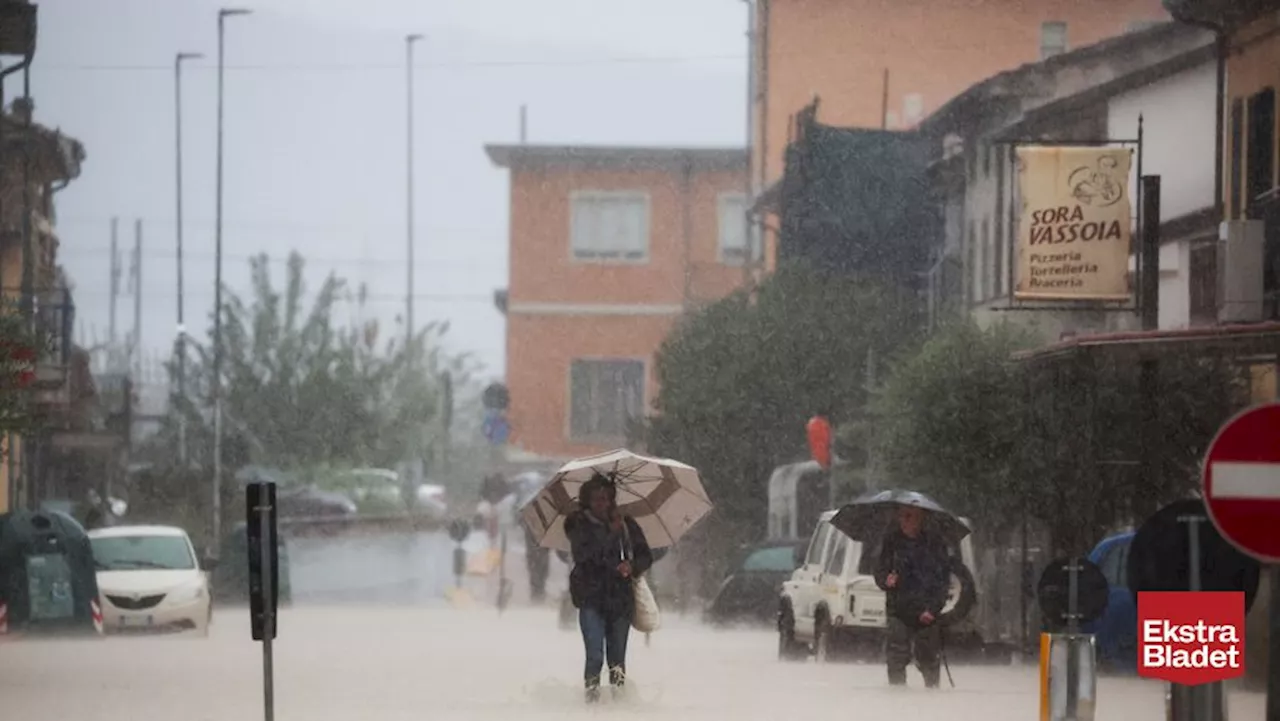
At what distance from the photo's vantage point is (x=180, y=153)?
80.4 meters

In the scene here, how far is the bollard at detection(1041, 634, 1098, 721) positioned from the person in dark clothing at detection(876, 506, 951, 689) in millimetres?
7766

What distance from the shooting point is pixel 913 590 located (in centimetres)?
2444

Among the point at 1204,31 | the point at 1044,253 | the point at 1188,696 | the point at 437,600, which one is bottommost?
the point at 437,600

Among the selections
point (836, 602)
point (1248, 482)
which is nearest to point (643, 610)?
point (836, 602)

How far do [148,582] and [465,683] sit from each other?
14.0 meters

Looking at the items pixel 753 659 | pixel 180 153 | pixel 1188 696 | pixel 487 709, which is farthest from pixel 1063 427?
pixel 180 153

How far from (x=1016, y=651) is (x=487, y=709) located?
41.5 feet

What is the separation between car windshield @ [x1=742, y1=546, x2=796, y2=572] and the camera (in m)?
42.8

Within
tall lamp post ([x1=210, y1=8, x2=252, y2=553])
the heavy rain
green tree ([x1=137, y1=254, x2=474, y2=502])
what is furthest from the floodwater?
green tree ([x1=137, y1=254, x2=474, y2=502])

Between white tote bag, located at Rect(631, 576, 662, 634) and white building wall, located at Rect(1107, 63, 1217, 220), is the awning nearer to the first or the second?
white tote bag, located at Rect(631, 576, 662, 634)

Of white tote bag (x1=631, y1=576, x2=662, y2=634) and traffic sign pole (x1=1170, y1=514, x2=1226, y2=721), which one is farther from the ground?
traffic sign pole (x1=1170, y1=514, x2=1226, y2=721)

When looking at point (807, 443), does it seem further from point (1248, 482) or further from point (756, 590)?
point (1248, 482)

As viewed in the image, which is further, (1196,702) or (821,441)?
(821,441)

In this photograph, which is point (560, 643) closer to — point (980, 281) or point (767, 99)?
point (980, 281)
